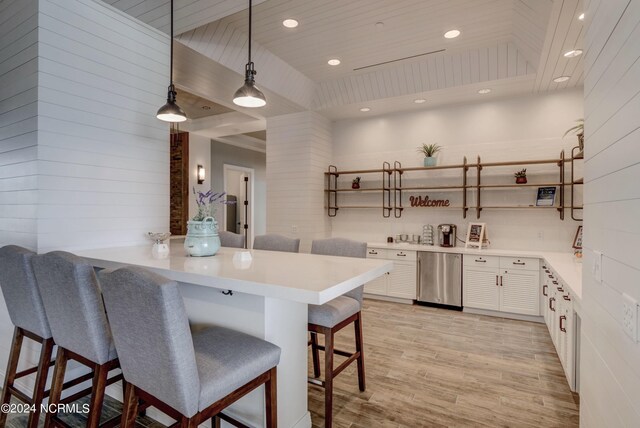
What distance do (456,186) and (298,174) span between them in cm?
230

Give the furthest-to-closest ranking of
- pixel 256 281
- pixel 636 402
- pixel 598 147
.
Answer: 1. pixel 256 281
2. pixel 598 147
3. pixel 636 402

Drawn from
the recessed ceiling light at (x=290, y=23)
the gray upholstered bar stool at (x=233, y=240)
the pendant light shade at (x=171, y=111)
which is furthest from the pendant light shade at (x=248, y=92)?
the recessed ceiling light at (x=290, y=23)

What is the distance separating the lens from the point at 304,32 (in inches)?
144

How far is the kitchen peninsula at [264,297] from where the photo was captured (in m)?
1.52

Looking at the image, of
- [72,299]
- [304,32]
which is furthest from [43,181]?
[304,32]

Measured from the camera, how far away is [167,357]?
1181 mm

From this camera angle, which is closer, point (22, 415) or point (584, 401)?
point (584, 401)

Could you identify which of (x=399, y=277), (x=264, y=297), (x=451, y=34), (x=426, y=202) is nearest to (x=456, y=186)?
(x=426, y=202)

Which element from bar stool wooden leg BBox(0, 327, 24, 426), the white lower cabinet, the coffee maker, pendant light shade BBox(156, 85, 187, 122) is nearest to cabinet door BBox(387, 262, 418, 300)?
the coffee maker

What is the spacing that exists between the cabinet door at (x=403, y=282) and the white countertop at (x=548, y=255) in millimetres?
263

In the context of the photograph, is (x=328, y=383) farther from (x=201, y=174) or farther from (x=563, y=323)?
(x=201, y=174)

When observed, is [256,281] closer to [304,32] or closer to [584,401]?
[584,401]

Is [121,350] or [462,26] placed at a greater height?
[462,26]

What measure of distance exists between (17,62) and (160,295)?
2584mm
